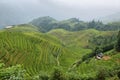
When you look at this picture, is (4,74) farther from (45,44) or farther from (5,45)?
(45,44)

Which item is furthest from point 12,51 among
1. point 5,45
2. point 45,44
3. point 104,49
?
point 104,49

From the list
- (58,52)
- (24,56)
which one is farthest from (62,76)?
(58,52)

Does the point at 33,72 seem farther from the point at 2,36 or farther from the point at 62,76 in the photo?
the point at 62,76

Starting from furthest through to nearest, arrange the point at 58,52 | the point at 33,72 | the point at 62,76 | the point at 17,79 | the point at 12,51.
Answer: the point at 58,52
the point at 12,51
the point at 33,72
the point at 62,76
the point at 17,79

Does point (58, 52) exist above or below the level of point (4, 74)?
below

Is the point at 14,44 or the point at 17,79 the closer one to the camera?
the point at 17,79

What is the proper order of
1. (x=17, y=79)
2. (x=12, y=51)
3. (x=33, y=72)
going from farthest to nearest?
(x=12, y=51)
(x=33, y=72)
(x=17, y=79)

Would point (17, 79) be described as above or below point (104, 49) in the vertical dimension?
above

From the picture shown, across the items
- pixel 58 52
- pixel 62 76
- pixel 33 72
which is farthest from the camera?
pixel 58 52

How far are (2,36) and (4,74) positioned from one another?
11586 cm

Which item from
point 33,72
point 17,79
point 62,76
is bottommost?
point 33,72

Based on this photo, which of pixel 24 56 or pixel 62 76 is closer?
pixel 62 76

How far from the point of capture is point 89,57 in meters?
108

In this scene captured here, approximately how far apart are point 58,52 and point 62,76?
7997 cm
